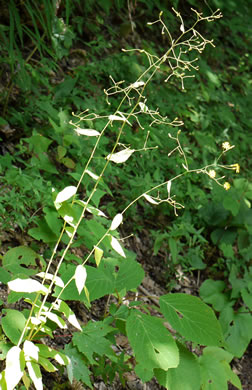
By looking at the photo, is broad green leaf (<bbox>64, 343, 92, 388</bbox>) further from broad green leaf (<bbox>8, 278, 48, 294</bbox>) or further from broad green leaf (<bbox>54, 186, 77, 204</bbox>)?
broad green leaf (<bbox>54, 186, 77, 204</bbox>)

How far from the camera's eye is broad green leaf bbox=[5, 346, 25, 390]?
53.2 inches

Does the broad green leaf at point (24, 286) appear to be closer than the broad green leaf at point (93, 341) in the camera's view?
Yes

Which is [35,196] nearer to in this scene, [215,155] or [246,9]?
[215,155]

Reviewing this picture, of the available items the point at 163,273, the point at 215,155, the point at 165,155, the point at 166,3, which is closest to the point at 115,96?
the point at 165,155

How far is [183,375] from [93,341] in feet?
1.24

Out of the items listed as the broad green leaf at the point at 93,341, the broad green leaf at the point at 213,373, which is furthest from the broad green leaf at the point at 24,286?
the broad green leaf at the point at 213,373

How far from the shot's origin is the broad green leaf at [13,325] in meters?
1.60

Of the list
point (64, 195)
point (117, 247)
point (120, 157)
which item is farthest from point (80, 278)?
point (120, 157)

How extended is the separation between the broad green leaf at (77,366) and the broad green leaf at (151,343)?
Result: 247 millimetres

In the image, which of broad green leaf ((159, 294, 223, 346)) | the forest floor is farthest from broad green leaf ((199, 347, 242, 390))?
the forest floor

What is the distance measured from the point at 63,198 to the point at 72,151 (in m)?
1.78

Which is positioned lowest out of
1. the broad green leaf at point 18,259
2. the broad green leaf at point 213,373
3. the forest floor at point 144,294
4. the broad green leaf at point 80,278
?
the forest floor at point 144,294

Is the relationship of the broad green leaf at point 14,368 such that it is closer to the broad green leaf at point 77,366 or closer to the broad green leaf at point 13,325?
the broad green leaf at point 13,325

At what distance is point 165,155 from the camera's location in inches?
158
